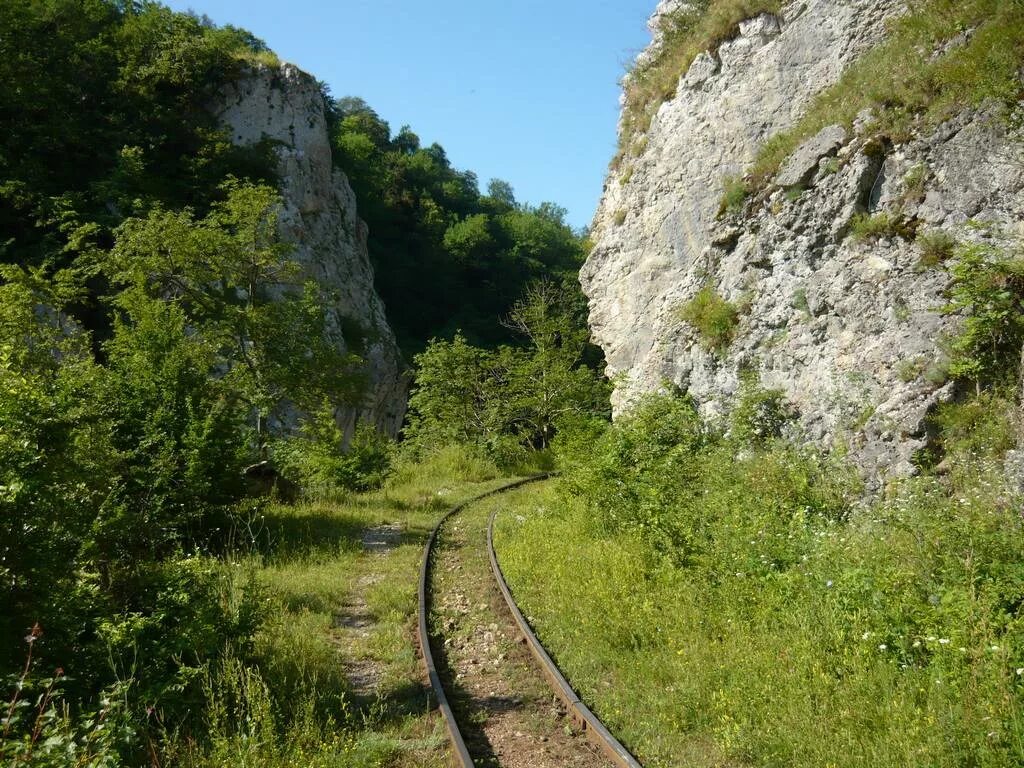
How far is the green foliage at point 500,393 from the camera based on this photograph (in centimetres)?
2409

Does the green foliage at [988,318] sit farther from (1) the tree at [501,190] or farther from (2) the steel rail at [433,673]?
(1) the tree at [501,190]

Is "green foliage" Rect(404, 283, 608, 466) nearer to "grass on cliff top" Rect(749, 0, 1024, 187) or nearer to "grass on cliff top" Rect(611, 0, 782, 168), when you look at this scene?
"grass on cliff top" Rect(611, 0, 782, 168)

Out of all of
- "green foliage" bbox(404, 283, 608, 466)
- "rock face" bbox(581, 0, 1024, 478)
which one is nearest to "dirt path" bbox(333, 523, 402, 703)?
"rock face" bbox(581, 0, 1024, 478)

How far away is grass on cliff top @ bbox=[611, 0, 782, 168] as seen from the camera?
1551cm

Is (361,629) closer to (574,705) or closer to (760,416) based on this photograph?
(574,705)

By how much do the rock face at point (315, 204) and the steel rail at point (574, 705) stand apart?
23.5m

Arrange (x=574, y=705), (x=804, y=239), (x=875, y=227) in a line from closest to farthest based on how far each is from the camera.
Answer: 1. (x=574, y=705)
2. (x=875, y=227)
3. (x=804, y=239)

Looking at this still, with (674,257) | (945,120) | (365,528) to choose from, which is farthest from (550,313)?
(945,120)

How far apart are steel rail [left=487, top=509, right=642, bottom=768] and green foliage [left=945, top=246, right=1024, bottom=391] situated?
536cm

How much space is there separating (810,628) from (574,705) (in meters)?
2.01

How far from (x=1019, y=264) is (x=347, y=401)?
1321cm

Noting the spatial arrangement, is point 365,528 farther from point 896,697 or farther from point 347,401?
point 896,697

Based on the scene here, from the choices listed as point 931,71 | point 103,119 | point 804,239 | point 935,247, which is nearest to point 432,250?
point 103,119

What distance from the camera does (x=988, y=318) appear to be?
7.41 metres
